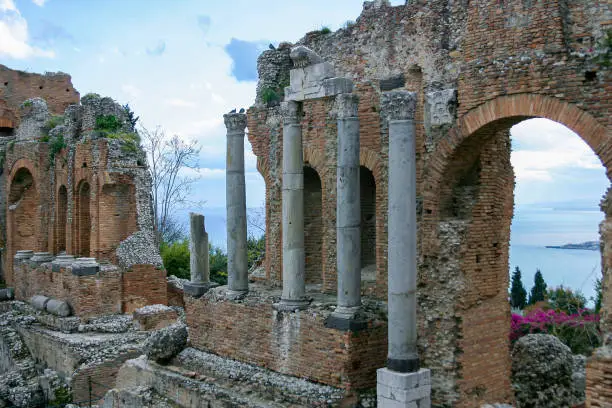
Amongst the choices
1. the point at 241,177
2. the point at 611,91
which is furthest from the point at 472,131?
the point at 241,177

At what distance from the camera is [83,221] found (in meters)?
22.1

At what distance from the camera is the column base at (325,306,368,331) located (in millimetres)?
11094

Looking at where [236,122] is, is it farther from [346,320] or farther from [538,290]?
Result: [538,290]

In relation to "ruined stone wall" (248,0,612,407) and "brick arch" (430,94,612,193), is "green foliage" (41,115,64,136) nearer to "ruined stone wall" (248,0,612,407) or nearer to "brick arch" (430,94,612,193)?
"ruined stone wall" (248,0,612,407)

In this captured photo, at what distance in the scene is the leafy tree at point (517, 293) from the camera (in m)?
28.8

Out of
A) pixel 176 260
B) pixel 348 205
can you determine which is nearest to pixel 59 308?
pixel 176 260

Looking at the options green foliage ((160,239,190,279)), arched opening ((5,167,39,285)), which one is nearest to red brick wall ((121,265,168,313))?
arched opening ((5,167,39,285))

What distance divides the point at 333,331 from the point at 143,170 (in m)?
11.4

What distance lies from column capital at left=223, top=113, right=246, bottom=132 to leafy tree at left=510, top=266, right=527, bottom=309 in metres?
18.5

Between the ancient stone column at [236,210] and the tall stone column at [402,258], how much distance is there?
15.2 feet

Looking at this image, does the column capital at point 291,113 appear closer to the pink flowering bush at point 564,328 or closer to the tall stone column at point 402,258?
the tall stone column at point 402,258

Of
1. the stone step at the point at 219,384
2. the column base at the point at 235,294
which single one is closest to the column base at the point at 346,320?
the stone step at the point at 219,384

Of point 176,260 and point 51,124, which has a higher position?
point 51,124

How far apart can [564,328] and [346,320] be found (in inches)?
495
